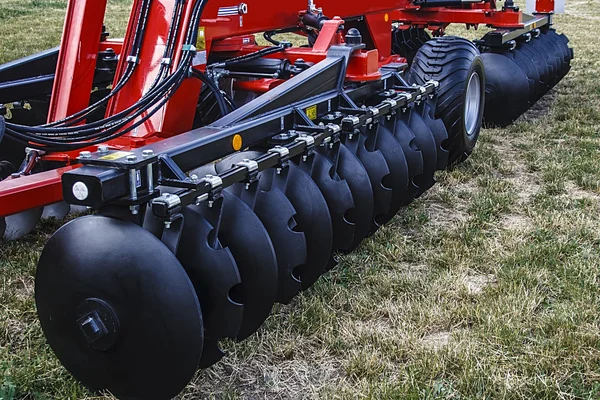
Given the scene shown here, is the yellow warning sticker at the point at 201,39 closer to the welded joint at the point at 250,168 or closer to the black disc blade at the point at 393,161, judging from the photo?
the welded joint at the point at 250,168

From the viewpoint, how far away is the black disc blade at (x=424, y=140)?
3914mm

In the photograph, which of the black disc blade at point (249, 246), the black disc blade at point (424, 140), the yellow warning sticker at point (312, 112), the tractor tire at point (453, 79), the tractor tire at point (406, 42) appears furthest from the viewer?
the tractor tire at point (406, 42)

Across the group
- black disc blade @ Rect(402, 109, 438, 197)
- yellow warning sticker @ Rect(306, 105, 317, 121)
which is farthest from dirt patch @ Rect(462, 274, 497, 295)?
yellow warning sticker @ Rect(306, 105, 317, 121)

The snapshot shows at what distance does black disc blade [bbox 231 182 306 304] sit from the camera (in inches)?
104

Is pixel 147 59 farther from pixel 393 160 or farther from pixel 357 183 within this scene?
pixel 393 160

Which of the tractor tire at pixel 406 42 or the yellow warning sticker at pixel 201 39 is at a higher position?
the yellow warning sticker at pixel 201 39

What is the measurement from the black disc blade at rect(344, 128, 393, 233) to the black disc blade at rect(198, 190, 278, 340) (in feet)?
3.31

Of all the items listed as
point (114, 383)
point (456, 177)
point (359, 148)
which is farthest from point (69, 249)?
point (456, 177)

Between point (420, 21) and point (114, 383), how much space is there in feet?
16.0

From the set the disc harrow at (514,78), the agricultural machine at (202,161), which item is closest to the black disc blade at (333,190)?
the agricultural machine at (202,161)

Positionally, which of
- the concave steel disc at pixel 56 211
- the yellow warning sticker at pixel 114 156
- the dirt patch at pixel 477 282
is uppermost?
the yellow warning sticker at pixel 114 156

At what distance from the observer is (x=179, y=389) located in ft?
7.18

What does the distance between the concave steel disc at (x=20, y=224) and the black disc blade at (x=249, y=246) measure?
63.8 inches

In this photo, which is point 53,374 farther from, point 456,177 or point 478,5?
point 478,5
